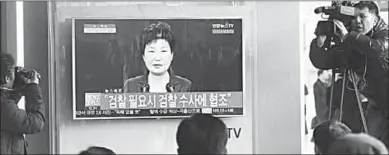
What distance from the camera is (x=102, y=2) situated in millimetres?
1889

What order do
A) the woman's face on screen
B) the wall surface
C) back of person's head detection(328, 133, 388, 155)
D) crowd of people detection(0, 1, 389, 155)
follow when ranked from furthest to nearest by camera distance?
the wall surface, the woman's face on screen, crowd of people detection(0, 1, 389, 155), back of person's head detection(328, 133, 388, 155)

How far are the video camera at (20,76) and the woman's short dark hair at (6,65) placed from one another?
0.02 m

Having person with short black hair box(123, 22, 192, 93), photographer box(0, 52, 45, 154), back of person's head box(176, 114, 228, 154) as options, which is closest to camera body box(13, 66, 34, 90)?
photographer box(0, 52, 45, 154)

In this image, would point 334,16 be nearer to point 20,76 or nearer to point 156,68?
point 156,68

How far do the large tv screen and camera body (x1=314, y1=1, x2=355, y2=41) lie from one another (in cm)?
20

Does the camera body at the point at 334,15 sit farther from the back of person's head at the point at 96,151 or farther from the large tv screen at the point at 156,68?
the back of person's head at the point at 96,151

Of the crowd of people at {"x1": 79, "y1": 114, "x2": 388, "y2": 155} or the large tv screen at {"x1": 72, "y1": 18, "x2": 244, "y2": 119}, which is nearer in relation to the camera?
the crowd of people at {"x1": 79, "y1": 114, "x2": 388, "y2": 155}

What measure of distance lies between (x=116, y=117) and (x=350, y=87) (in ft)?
1.80

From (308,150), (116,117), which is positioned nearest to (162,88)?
(116,117)

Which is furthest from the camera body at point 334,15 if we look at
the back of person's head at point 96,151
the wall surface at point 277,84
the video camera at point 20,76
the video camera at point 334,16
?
the video camera at point 20,76

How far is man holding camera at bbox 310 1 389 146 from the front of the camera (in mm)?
1687

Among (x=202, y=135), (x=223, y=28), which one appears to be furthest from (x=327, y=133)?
(x=223, y=28)

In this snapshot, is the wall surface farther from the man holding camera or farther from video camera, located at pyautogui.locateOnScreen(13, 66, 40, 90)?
video camera, located at pyautogui.locateOnScreen(13, 66, 40, 90)

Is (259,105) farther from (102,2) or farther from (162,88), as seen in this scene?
(102,2)
